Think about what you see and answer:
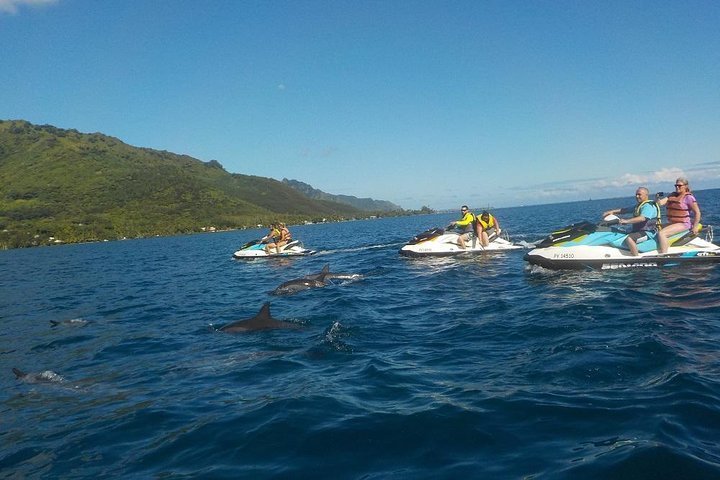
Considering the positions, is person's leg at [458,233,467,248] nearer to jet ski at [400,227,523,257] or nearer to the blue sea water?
jet ski at [400,227,523,257]

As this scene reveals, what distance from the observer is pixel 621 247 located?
17.3 metres

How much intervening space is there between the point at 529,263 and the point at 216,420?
14.4 metres

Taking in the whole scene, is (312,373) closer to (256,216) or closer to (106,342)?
(106,342)

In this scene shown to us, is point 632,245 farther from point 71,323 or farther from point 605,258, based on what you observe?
point 71,323

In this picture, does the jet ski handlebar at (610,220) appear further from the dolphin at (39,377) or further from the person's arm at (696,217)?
the dolphin at (39,377)

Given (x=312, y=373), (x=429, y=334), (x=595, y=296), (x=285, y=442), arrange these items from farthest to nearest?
(x=595, y=296) → (x=429, y=334) → (x=312, y=373) → (x=285, y=442)

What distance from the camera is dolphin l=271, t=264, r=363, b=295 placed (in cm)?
1816

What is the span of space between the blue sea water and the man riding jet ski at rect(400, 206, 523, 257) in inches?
419

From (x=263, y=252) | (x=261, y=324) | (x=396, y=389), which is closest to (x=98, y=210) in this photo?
(x=263, y=252)

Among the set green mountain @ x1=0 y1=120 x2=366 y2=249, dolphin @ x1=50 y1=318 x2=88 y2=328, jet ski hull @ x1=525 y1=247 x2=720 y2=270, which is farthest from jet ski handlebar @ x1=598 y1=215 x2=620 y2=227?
green mountain @ x1=0 y1=120 x2=366 y2=249

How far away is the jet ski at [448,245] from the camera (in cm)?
2602

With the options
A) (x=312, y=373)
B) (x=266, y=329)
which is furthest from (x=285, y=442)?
(x=266, y=329)

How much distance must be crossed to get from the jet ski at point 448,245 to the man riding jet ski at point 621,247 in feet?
25.7

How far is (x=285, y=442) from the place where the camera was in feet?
19.7
